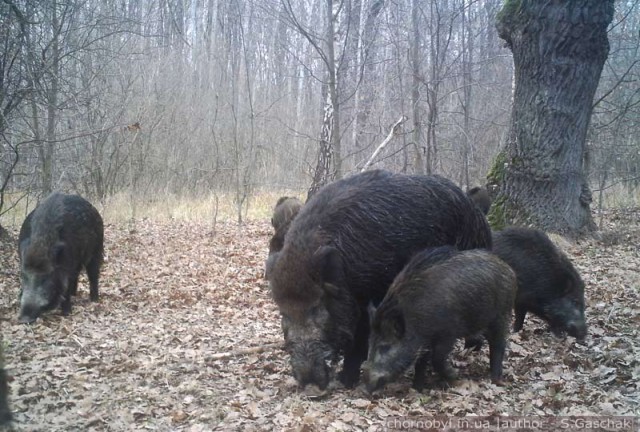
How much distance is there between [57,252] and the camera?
7.94m

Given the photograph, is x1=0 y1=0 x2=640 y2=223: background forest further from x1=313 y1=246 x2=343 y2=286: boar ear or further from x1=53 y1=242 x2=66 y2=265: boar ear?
x1=313 y1=246 x2=343 y2=286: boar ear

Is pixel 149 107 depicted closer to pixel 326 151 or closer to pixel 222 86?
pixel 222 86

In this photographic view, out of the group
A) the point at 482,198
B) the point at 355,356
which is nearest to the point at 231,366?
Result: the point at 355,356

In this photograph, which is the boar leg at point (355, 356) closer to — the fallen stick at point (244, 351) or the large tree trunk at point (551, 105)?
the fallen stick at point (244, 351)

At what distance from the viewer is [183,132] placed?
64.0ft

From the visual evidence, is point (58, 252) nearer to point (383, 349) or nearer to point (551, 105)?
point (383, 349)

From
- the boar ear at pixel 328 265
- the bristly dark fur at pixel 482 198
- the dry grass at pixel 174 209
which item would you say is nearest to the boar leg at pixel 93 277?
the boar ear at pixel 328 265

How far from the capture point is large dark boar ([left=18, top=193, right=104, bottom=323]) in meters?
7.71

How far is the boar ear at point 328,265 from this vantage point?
5121 millimetres

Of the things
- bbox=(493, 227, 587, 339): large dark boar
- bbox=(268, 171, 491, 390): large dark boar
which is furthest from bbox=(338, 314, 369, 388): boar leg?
bbox=(493, 227, 587, 339): large dark boar

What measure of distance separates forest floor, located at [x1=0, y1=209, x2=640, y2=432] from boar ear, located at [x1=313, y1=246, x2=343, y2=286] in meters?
0.98

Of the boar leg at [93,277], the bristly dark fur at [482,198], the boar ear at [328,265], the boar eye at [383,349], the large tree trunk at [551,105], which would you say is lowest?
the boar leg at [93,277]

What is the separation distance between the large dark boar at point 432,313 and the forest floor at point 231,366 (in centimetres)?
28

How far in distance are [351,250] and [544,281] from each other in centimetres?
250
